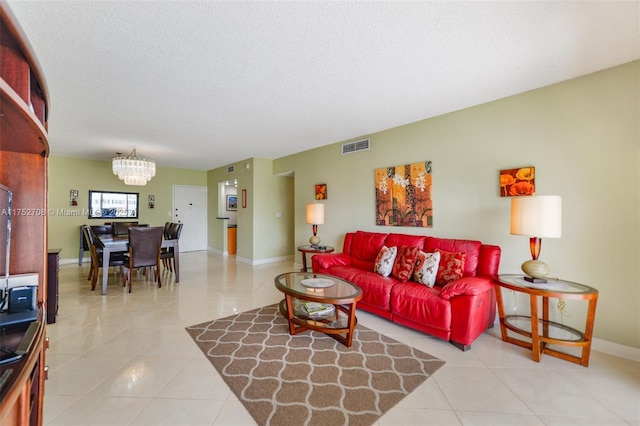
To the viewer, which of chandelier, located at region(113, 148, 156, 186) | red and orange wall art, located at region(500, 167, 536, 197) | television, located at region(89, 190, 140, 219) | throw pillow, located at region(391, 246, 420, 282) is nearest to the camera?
red and orange wall art, located at region(500, 167, 536, 197)

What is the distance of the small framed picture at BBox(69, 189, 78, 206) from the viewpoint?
577cm

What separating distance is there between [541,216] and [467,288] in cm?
83

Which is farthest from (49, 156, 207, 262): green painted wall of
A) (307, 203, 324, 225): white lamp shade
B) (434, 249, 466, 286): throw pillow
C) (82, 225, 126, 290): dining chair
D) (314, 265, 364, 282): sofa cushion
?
(434, 249, 466, 286): throw pillow

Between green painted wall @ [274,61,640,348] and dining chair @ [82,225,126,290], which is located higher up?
green painted wall @ [274,61,640,348]

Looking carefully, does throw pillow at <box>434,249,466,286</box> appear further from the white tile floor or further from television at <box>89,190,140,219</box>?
television at <box>89,190,140,219</box>

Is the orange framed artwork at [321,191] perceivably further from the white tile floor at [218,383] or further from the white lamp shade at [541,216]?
the white lamp shade at [541,216]

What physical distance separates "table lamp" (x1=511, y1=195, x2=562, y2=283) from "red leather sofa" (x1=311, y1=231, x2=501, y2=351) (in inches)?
13.2

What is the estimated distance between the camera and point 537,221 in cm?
213

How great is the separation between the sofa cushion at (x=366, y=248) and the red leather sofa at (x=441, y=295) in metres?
0.05

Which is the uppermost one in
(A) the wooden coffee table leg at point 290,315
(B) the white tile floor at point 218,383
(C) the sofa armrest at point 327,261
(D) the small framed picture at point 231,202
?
(D) the small framed picture at point 231,202

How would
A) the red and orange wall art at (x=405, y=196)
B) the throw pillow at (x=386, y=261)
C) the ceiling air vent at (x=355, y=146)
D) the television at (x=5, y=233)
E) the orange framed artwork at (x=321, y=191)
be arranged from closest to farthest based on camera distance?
the television at (x=5, y=233) → the throw pillow at (x=386, y=261) → the red and orange wall art at (x=405, y=196) → the ceiling air vent at (x=355, y=146) → the orange framed artwork at (x=321, y=191)

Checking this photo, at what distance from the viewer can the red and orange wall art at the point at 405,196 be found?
132 inches

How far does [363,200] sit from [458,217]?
1.43 m

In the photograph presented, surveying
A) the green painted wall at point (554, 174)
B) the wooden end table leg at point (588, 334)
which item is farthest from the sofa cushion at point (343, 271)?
the wooden end table leg at point (588, 334)
